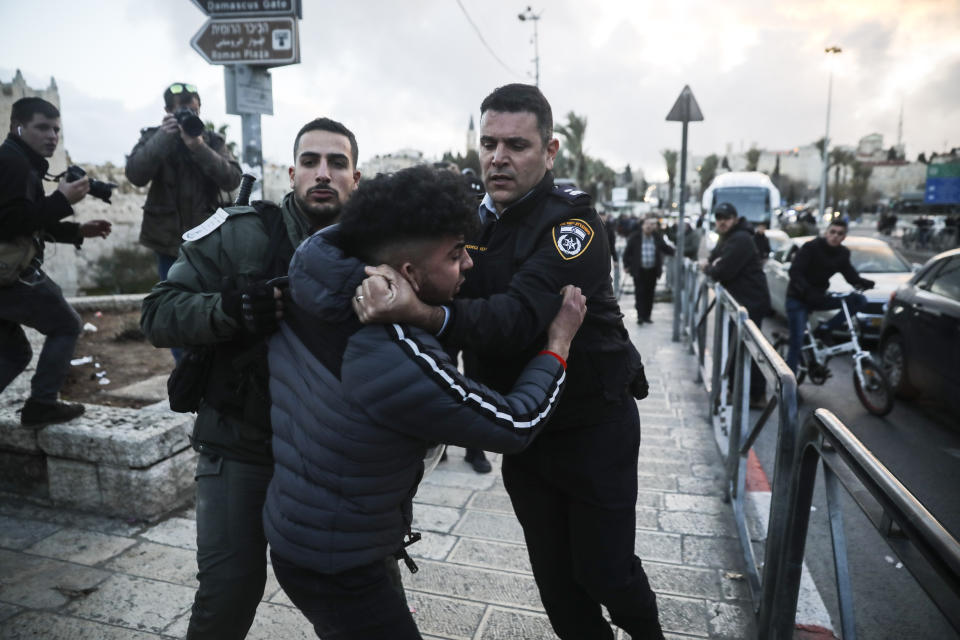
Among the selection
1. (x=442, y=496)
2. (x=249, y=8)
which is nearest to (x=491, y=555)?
(x=442, y=496)

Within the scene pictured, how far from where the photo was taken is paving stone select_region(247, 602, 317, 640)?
2479mm

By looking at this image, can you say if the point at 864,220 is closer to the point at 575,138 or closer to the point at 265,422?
the point at 575,138

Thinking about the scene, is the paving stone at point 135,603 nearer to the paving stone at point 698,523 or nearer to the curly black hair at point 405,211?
the curly black hair at point 405,211

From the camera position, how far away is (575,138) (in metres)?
38.6

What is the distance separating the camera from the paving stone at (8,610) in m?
2.55

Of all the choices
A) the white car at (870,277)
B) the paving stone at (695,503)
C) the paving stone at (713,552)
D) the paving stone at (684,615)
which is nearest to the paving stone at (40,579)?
the paving stone at (684,615)

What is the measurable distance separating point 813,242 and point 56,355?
21.6ft

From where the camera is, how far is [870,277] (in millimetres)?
9156

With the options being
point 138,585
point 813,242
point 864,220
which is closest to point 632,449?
point 138,585

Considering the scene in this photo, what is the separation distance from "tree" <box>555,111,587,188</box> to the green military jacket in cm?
3760

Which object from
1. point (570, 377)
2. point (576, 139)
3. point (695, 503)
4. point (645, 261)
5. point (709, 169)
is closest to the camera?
point (570, 377)

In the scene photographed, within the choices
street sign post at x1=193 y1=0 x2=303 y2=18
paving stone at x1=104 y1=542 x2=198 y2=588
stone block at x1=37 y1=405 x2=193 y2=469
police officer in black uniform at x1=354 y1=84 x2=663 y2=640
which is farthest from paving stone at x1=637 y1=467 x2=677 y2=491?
street sign post at x1=193 y1=0 x2=303 y2=18

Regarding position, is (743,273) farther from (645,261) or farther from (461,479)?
(645,261)

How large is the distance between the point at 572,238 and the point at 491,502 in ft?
7.61
